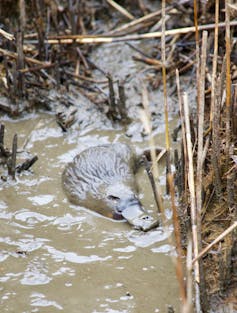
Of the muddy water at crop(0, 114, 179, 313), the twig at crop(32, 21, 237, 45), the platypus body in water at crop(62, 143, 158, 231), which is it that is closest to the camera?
the muddy water at crop(0, 114, 179, 313)

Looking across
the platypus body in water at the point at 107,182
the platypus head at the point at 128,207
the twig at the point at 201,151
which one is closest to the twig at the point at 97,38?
the platypus body in water at the point at 107,182

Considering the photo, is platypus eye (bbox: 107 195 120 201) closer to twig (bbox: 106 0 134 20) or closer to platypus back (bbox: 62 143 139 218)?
platypus back (bbox: 62 143 139 218)

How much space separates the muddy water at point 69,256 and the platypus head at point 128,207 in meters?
0.06

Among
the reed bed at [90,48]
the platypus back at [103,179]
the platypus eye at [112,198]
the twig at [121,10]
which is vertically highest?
the twig at [121,10]

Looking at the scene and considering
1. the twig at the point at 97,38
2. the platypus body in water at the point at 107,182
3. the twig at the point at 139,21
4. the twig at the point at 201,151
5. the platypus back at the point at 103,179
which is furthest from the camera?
the twig at the point at 139,21

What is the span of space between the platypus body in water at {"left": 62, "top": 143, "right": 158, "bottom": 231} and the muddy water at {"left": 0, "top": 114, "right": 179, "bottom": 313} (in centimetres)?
7

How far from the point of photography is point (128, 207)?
4.41 m

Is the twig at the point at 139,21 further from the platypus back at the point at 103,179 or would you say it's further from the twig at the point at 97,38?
the platypus back at the point at 103,179

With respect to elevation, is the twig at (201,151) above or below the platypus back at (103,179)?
above

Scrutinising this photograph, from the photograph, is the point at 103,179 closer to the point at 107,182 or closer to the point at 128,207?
the point at 107,182

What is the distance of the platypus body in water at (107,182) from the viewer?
4414mm

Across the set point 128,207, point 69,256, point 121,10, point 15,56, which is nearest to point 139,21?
point 121,10

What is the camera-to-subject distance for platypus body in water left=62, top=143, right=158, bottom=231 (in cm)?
441

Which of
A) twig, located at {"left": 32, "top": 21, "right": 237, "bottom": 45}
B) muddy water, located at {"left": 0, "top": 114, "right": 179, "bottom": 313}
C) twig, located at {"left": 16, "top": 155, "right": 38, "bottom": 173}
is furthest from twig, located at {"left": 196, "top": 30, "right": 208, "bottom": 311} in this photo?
twig, located at {"left": 32, "top": 21, "right": 237, "bottom": 45}
